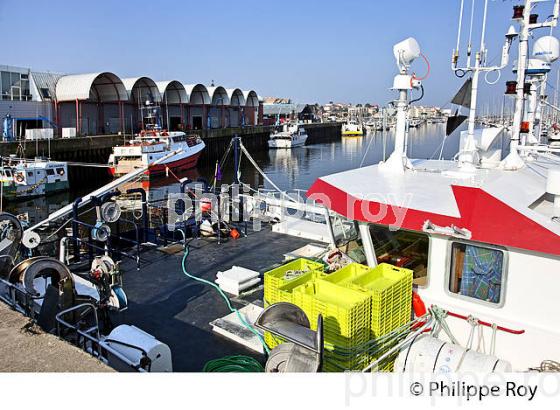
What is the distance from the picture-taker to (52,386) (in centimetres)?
321

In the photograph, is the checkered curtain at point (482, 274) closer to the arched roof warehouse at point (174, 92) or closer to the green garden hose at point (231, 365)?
the green garden hose at point (231, 365)

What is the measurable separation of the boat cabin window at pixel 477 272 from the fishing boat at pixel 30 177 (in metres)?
32.9

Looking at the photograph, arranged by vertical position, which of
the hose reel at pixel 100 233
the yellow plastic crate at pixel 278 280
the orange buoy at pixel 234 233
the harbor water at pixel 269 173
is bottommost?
the harbor water at pixel 269 173

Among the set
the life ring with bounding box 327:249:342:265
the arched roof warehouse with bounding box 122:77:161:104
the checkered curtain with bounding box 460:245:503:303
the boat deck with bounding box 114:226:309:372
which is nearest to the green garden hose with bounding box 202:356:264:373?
the boat deck with bounding box 114:226:309:372

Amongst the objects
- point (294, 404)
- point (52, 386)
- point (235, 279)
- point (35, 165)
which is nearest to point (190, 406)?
point (294, 404)

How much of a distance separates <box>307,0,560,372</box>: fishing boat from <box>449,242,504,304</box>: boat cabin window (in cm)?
1

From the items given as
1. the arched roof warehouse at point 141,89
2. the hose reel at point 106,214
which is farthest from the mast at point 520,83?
the arched roof warehouse at point 141,89

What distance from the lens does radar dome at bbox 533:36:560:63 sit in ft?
38.3

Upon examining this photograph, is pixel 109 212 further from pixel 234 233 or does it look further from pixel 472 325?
pixel 472 325

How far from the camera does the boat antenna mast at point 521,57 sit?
7.93 metres

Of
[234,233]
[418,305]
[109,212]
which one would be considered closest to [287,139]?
[234,233]

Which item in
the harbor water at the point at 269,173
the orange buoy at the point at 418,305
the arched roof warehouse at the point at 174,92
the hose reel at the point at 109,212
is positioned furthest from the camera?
the arched roof warehouse at the point at 174,92

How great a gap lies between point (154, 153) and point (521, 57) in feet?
126

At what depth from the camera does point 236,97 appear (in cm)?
7781
